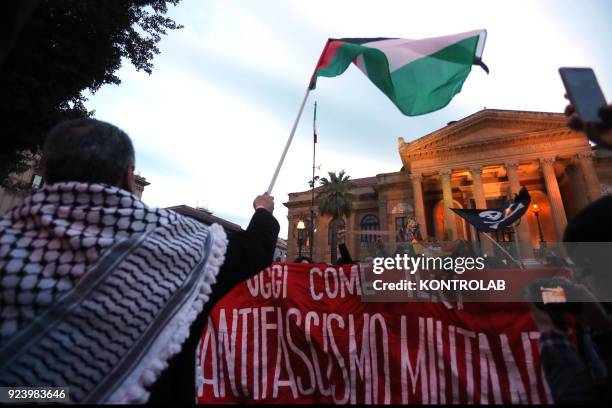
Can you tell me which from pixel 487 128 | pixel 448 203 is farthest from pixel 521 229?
pixel 487 128

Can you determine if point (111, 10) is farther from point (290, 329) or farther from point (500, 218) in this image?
point (500, 218)

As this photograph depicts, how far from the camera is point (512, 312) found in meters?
3.63

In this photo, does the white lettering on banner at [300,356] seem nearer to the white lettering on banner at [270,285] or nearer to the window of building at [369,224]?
the white lettering on banner at [270,285]

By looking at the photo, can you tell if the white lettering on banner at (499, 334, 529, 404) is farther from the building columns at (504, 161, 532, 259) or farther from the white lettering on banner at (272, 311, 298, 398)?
the building columns at (504, 161, 532, 259)

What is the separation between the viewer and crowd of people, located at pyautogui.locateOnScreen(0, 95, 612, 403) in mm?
874

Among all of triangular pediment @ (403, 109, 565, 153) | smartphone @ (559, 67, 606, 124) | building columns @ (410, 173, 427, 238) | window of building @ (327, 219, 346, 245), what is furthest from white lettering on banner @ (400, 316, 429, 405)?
window of building @ (327, 219, 346, 245)

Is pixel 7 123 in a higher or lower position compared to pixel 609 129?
higher

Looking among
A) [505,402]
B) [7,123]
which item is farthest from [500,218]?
[7,123]

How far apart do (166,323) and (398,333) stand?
337 centimetres

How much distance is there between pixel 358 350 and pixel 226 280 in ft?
9.76

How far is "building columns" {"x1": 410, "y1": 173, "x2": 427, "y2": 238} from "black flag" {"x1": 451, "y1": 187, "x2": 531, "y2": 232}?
18.7m

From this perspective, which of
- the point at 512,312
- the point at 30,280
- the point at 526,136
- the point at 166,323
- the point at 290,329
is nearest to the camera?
the point at 30,280

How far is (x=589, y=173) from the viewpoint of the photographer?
2358cm

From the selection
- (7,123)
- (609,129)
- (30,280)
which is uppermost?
(7,123)
